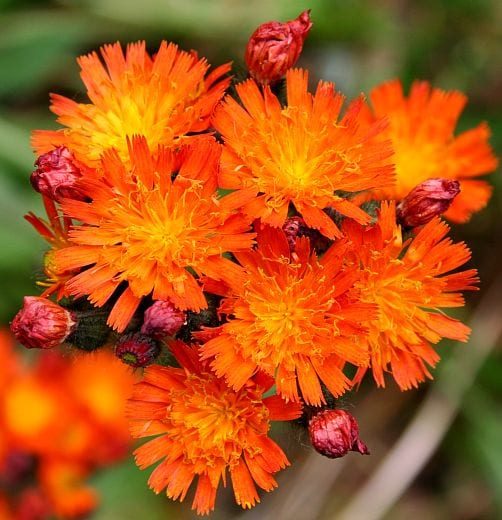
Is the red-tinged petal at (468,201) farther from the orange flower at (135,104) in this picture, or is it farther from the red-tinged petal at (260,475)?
the red-tinged petal at (260,475)

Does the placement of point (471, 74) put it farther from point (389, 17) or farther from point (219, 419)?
point (219, 419)

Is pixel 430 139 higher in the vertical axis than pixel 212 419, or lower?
higher

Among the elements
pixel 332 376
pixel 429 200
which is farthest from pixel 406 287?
pixel 332 376

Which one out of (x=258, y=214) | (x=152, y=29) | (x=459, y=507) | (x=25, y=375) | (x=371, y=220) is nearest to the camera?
(x=258, y=214)

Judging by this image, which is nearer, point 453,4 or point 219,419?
point 219,419

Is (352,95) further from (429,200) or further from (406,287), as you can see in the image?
(406,287)

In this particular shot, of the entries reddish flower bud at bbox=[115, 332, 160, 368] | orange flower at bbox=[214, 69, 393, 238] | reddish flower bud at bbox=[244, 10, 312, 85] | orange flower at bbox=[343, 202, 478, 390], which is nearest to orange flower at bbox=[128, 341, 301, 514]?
reddish flower bud at bbox=[115, 332, 160, 368]

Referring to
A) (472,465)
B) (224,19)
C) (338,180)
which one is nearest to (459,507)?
(472,465)
